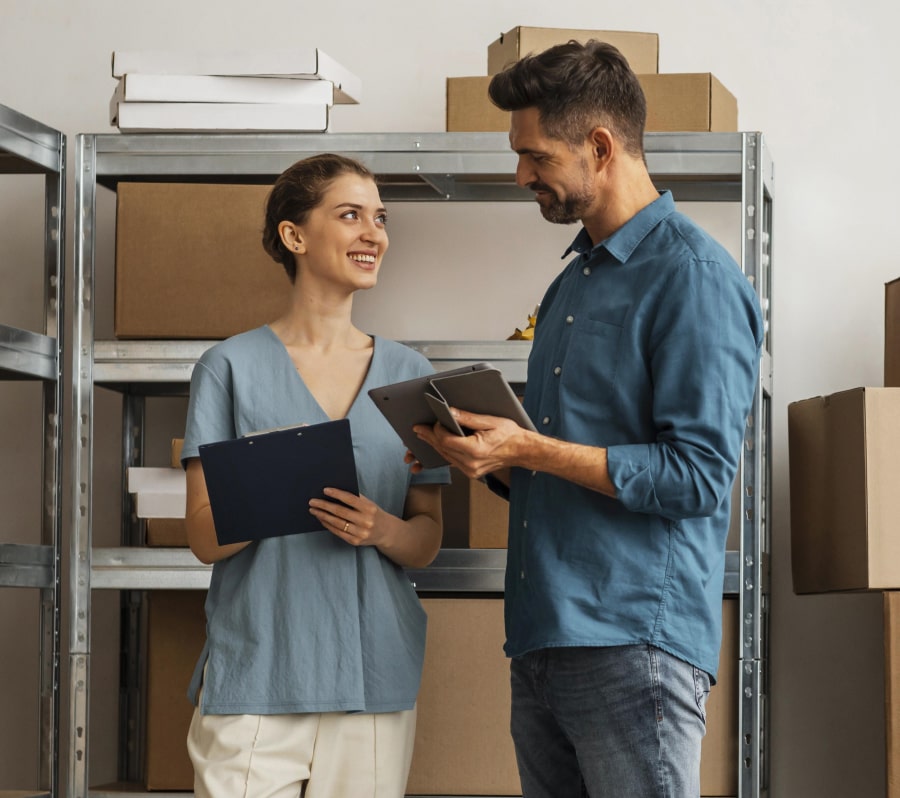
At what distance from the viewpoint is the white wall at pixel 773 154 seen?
7.80 feet

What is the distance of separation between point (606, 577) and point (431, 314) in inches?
53.4

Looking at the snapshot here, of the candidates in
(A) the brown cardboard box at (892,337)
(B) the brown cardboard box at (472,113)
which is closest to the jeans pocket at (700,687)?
(A) the brown cardboard box at (892,337)

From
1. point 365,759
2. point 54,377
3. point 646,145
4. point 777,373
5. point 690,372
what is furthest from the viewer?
point 777,373

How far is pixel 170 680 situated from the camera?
7.00 feet

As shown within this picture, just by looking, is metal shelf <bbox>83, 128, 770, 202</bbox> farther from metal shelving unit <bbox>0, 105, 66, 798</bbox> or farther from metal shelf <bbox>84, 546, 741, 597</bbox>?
metal shelf <bbox>84, 546, 741, 597</bbox>

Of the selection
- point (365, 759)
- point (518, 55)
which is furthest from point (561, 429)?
point (518, 55)

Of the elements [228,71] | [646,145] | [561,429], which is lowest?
[561,429]

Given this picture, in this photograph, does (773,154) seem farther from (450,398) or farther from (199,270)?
(450,398)

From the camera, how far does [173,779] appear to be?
2113mm

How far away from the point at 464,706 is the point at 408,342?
648 mm

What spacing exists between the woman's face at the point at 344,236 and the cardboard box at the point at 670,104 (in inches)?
21.1

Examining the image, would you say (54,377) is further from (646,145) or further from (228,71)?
(646,145)

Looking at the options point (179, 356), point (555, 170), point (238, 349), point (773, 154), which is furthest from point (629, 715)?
point (773, 154)

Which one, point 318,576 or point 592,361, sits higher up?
point 592,361
